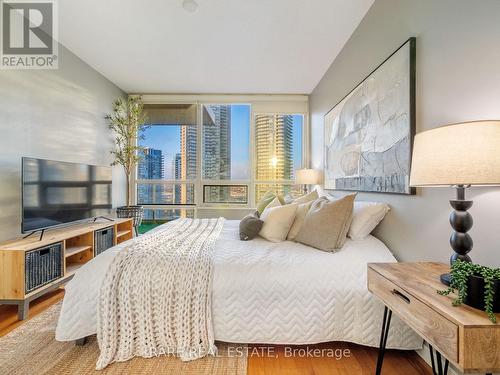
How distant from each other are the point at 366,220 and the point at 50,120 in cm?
342

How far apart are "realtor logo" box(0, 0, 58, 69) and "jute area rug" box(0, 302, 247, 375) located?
2426 millimetres

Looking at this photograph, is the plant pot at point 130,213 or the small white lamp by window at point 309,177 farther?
the plant pot at point 130,213

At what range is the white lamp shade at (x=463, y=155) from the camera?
793 millimetres

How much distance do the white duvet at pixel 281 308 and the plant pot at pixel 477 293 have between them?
0.73 meters

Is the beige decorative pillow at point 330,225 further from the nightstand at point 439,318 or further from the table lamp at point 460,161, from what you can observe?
the table lamp at point 460,161

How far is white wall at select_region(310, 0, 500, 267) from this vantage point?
1056 millimetres

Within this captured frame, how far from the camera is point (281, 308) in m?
1.47

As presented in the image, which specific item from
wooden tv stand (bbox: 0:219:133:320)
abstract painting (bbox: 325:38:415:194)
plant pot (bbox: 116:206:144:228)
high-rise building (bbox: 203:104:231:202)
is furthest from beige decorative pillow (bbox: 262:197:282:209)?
plant pot (bbox: 116:206:144:228)

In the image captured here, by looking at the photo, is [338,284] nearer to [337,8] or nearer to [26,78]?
[337,8]

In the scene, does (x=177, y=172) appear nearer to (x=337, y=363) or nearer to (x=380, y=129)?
(x=380, y=129)

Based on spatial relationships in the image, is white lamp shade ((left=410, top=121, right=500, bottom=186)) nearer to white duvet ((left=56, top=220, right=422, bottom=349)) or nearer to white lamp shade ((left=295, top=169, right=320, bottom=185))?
white duvet ((left=56, top=220, right=422, bottom=349))

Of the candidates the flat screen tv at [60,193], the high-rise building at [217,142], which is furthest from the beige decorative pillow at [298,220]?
the high-rise building at [217,142]

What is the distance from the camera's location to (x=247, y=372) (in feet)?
4.55

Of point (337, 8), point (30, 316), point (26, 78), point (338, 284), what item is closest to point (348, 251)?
point (338, 284)
